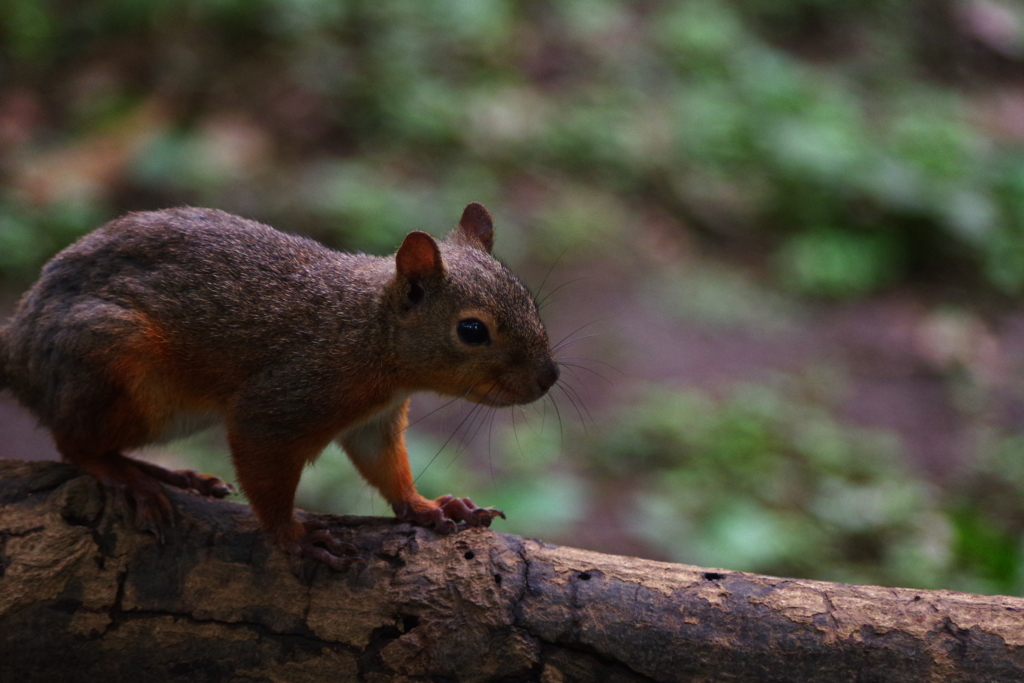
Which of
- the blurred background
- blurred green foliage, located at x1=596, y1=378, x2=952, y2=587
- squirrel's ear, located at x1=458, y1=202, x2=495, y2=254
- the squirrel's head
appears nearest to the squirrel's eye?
the squirrel's head

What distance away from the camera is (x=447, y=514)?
3500 mm

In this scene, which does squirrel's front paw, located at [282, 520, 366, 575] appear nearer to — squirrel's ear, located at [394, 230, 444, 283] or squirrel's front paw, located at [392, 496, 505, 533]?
squirrel's front paw, located at [392, 496, 505, 533]

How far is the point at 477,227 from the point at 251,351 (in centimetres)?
105

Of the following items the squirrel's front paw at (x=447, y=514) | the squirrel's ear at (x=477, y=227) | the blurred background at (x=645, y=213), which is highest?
the blurred background at (x=645, y=213)

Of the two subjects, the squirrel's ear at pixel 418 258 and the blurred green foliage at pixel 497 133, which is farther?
the blurred green foliage at pixel 497 133

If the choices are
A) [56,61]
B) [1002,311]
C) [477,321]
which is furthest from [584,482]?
[56,61]

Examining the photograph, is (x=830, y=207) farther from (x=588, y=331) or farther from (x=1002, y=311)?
(x=588, y=331)

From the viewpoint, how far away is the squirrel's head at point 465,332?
3.43 metres

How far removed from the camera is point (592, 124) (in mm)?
10375

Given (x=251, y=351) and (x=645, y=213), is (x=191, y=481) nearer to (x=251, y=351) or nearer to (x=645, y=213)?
(x=251, y=351)

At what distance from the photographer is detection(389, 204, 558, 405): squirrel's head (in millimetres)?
3430

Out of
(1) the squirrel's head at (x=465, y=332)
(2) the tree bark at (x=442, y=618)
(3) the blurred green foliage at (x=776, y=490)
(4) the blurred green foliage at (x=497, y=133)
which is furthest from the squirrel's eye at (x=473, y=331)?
(4) the blurred green foliage at (x=497, y=133)

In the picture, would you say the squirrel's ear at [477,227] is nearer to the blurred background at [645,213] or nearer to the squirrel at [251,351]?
the squirrel at [251,351]

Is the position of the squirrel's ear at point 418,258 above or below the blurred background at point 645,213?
below
